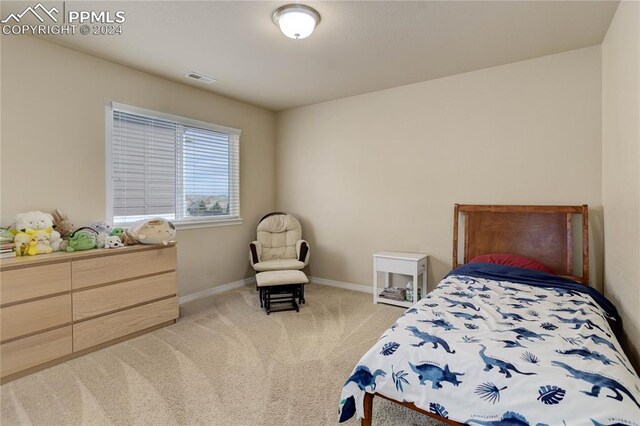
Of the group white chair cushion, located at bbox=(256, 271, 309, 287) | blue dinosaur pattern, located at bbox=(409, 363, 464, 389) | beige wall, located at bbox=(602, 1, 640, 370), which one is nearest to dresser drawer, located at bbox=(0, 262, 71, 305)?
Result: white chair cushion, located at bbox=(256, 271, 309, 287)

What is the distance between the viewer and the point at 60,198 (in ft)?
9.44

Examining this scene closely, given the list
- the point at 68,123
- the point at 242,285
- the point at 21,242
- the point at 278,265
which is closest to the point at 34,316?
Answer: the point at 21,242

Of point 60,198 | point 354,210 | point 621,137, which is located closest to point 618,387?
Result: point 621,137

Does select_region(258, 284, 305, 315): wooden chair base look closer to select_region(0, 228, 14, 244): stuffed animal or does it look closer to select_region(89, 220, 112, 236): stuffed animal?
select_region(89, 220, 112, 236): stuffed animal

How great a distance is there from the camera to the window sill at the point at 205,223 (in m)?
3.82

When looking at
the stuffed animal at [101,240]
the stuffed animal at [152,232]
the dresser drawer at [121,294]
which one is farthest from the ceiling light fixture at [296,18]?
the dresser drawer at [121,294]

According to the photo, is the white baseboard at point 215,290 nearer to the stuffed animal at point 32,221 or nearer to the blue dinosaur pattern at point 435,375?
the stuffed animal at point 32,221

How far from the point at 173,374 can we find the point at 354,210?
289 centimetres

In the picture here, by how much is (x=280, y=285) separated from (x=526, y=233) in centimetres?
260

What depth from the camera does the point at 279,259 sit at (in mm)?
4438

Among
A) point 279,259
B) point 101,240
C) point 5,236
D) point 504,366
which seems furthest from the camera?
Result: point 279,259

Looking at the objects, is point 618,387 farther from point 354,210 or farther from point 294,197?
point 294,197

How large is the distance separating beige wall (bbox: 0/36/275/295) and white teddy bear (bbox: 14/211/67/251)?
0.16 metres

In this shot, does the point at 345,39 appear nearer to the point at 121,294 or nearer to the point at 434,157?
the point at 434,157
